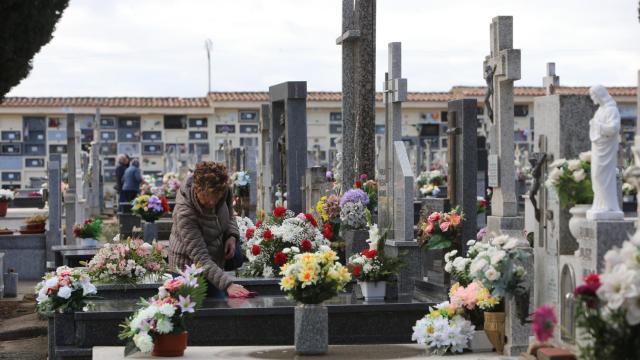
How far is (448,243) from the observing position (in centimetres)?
1179

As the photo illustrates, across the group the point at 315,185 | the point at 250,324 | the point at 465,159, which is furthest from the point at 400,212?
the point at 315,185

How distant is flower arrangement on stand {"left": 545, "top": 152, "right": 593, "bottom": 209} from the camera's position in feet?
24.7

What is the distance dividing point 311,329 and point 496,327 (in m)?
1.24

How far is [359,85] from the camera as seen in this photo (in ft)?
52.3

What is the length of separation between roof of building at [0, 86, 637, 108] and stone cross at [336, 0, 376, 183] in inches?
1263

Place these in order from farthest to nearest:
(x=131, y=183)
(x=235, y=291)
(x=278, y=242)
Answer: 1. (x=131, y=183)
2. (x=278, y=242)
3. (x=235, y=291)

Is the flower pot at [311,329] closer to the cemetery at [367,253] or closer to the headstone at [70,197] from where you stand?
the cemetery at [367,253]

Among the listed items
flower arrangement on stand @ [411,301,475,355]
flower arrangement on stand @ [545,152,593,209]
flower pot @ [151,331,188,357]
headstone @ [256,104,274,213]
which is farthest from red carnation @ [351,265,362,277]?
headstone @ [256,104,274,213]

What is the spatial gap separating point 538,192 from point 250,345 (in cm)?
289

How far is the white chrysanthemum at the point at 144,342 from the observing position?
27.5 feet

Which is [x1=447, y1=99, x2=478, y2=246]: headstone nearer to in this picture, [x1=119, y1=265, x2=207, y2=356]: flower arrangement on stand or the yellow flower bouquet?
the yellow flower bouquet

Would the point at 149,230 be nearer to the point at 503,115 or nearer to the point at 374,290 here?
the point at 503,115

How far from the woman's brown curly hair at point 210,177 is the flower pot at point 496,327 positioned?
2.17 m

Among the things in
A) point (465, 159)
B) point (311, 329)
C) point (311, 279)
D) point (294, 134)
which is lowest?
point (311, 329)
